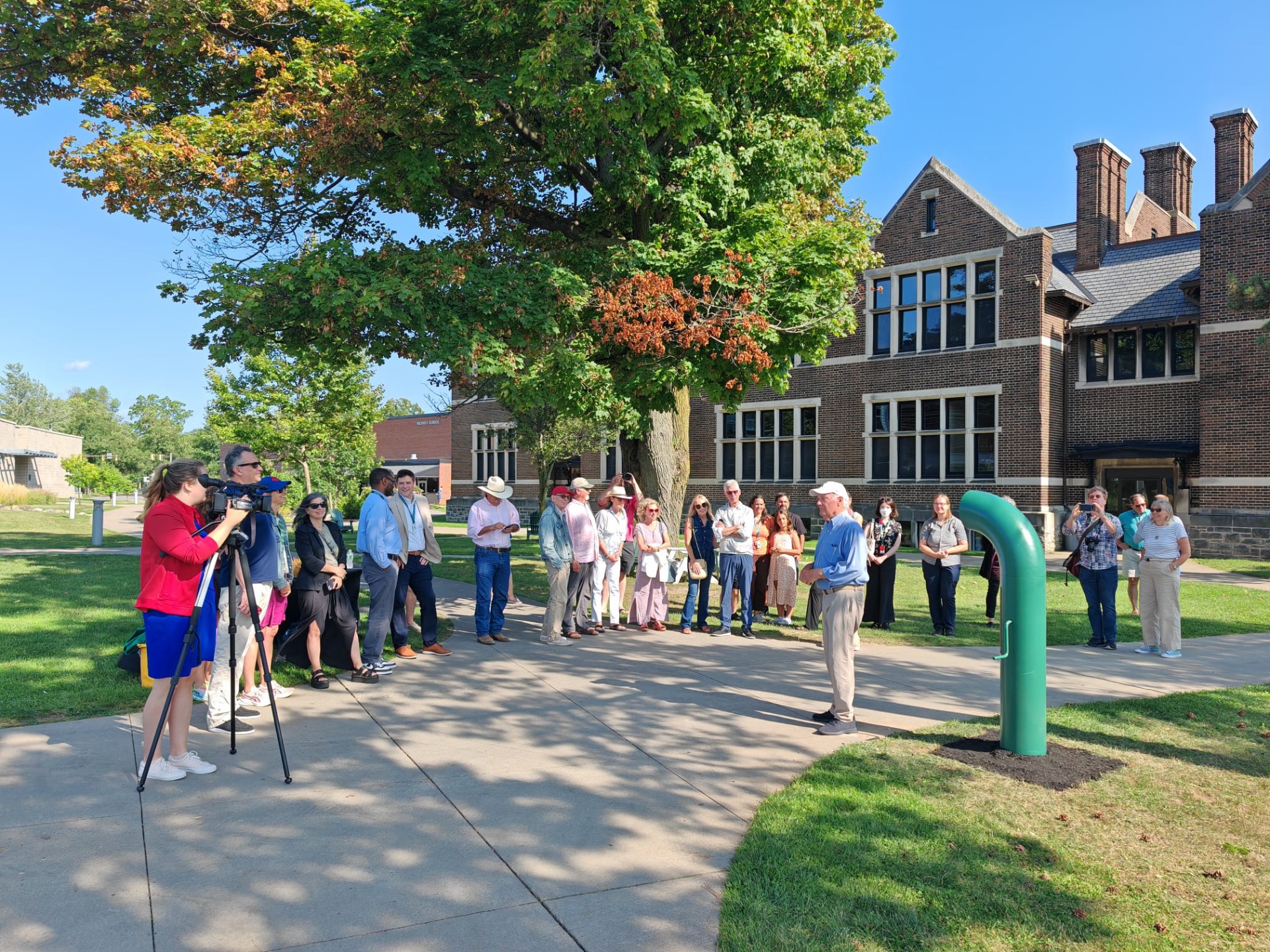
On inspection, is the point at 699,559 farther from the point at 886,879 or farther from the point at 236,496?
the point at 886,879

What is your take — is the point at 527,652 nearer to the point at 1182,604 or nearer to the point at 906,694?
the point at 906,694

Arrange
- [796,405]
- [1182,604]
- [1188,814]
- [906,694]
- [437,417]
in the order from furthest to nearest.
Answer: [437,417], [796,405], [1182,604], [906,694], [1188,814]

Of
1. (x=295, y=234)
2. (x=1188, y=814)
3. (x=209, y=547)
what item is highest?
(x=295, y=234)

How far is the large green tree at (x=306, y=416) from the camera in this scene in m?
31.4

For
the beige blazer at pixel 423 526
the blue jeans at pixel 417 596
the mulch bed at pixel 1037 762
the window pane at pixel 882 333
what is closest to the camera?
the mulch bed at pixel 1037 762

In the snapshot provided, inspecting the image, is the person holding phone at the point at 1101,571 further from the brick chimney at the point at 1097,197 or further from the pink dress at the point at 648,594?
the brick chimney at the point at 1097,197

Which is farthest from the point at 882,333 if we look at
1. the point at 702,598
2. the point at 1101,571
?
the point at 702,598

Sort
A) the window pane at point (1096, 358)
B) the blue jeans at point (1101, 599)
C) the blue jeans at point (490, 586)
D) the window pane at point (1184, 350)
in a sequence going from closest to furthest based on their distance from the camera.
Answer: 1. the blue jeans at point (490, 586)
2. the blue jeans at point (1101, 599)
3. the window pane at point (1184, 350)
4. the window pane at point (1096, 358)

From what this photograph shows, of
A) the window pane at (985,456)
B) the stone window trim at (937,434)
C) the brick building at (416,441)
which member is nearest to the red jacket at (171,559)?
the stone window trim at (937,434)

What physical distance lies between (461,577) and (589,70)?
9.22 meters

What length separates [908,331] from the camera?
26.2m

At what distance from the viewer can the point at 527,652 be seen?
9.12 m

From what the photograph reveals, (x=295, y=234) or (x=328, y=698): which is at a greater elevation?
(x=295, y=234)

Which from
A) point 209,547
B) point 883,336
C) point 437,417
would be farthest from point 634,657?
point 437,417
